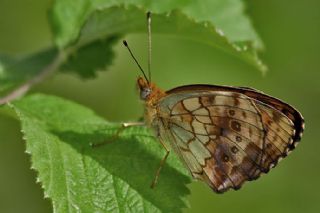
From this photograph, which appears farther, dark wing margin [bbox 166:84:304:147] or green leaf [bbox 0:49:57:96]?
green leaf [bbox 0:49:57:96]

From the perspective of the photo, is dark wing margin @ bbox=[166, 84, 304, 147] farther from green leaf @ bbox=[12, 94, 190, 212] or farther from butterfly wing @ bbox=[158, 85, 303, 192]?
green leaf @ bbox=[12, 94, 190, 212]

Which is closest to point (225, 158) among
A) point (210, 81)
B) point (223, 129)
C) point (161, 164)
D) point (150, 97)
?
point (223, 129)

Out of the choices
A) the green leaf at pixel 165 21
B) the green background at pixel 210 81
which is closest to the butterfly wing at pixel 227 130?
the green leaf at pixel 165 21

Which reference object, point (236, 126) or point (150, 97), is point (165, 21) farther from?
point (236, 126)

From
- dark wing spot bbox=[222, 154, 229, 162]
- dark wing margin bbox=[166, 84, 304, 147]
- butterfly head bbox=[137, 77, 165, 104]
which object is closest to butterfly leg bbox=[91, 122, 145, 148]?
butterfly head bbox=[137, 77, 165, 104]

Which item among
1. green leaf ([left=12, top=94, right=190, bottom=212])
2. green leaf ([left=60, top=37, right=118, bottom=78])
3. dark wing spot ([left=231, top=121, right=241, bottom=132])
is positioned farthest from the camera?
green leaf ([left=60, top=37, right=118, bottom=78])

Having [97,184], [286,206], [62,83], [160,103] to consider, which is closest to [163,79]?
[62,83]
